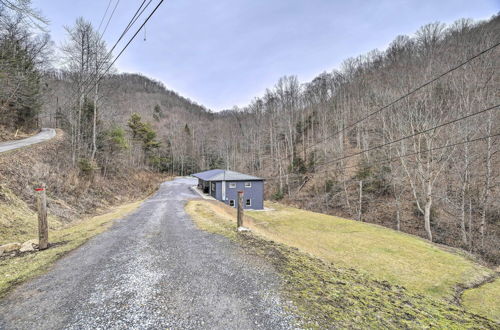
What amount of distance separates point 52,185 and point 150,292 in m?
13.8

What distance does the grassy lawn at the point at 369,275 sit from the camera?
11.7 feet

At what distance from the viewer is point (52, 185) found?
12883 millimetres

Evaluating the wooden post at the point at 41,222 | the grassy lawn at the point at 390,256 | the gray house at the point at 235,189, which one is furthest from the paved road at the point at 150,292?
the gray house at the point at 235,189

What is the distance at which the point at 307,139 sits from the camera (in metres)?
38.8

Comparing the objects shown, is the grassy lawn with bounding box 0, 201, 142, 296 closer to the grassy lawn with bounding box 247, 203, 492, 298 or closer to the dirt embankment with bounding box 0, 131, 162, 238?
the dirt embankment with bounding box 0, 131, 162, 238

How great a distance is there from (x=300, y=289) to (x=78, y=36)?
24207mm

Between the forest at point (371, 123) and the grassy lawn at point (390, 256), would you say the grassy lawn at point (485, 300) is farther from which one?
the forest at point (371, 123)

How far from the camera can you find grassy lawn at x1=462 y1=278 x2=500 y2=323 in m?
5.81

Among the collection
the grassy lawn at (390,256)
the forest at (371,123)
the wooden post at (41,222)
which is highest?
the forest at (371,123)

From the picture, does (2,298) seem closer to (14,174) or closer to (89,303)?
(89,303)

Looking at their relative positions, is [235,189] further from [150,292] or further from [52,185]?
[150,292]

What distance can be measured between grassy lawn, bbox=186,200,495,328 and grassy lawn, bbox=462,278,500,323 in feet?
0.60

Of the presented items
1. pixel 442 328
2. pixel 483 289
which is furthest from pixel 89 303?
pixel 483 289

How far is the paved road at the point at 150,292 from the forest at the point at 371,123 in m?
5.41
